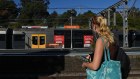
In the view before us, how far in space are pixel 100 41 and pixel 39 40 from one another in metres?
46.0

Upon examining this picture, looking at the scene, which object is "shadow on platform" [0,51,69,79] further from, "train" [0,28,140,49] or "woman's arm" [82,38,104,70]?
A: "train" [0,28,140,49]

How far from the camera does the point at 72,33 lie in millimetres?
49031

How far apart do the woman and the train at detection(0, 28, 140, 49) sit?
1683 inches

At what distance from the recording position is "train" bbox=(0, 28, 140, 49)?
4891 centimetres

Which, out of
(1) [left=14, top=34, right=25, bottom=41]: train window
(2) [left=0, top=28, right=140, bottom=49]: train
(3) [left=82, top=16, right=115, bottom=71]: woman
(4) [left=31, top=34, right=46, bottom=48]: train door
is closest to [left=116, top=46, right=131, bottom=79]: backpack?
(3) [left=82, top=16, right=115, bottom=71]: woman

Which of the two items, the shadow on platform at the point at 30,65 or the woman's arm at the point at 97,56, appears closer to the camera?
the woman's arm at the point at 97,56

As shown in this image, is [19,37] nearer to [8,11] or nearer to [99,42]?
[99,42]

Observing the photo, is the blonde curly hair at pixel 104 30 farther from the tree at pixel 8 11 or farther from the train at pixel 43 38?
the tree at pixel 8 11

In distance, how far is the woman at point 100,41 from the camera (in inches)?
189

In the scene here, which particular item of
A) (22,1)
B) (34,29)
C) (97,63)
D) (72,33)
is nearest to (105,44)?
(97,63)

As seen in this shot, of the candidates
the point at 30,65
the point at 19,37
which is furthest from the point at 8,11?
the point at 30,65

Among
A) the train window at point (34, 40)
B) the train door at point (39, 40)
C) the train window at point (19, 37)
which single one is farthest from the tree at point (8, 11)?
the train window at point (19, 37)

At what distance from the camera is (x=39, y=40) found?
166 feet

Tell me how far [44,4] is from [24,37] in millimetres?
52792
